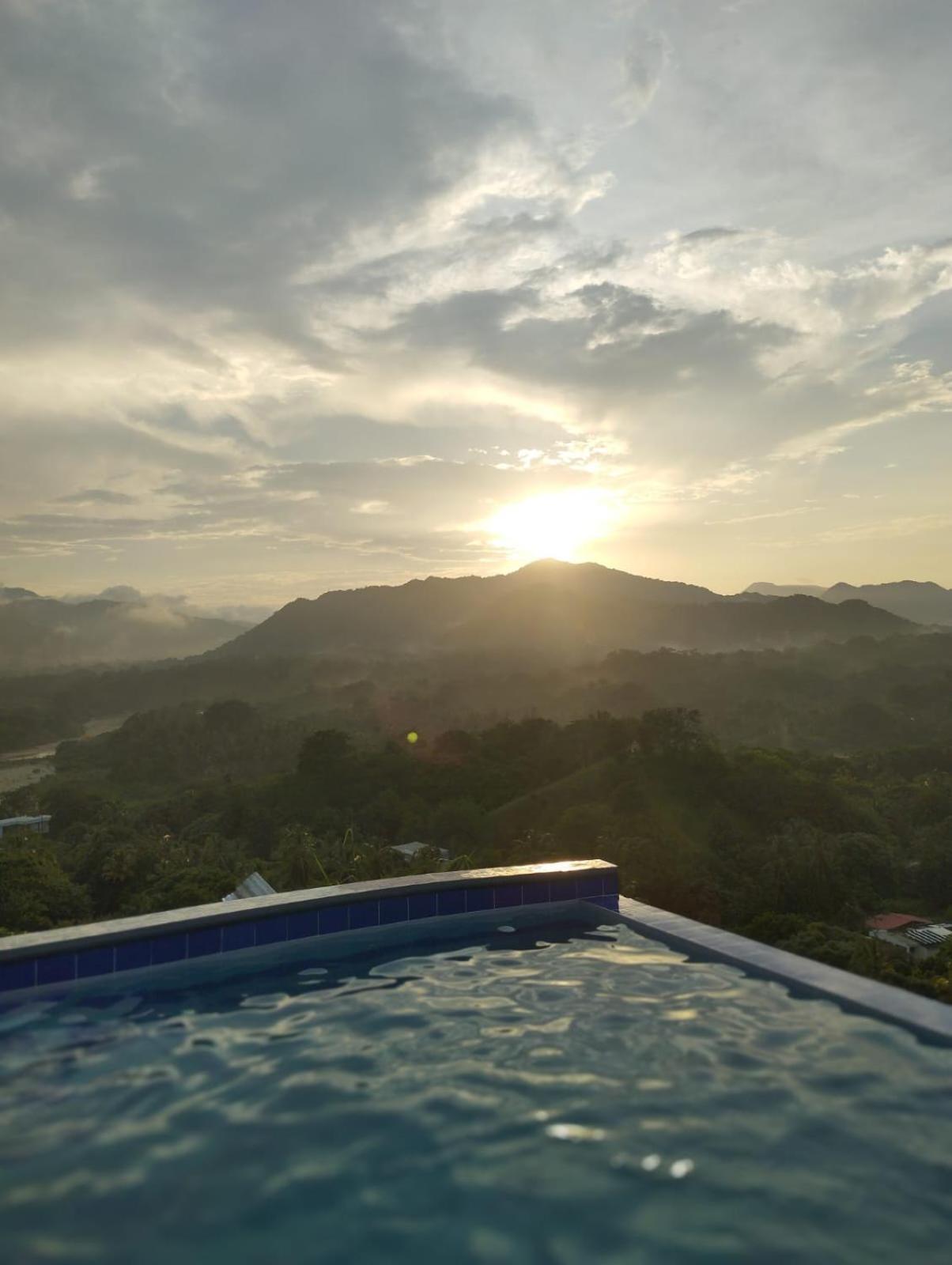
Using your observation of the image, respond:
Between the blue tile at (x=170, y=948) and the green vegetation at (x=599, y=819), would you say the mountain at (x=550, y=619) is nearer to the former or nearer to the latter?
the green vegetation at (x=599, y=819)

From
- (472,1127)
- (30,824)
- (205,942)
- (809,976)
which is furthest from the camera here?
(30,824)

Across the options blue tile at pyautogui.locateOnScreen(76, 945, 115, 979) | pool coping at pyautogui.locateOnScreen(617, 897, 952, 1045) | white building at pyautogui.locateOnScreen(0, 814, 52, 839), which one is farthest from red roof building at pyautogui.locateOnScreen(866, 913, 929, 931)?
white building at pyautogui.locateOnScreen(0, 814, 52, 839)

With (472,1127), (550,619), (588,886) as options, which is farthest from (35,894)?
(550,619)

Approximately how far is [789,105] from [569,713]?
278 ft

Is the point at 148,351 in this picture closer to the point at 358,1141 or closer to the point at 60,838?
the point at 358,1141

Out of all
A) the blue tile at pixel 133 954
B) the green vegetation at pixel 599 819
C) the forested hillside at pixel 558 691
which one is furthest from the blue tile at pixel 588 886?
the forested hillside at pixel 558 691

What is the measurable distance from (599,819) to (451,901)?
Result: 41572 mm

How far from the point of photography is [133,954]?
5484 millimetres

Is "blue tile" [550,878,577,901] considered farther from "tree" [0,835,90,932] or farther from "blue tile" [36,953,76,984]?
"tree" [0,835,90,932]

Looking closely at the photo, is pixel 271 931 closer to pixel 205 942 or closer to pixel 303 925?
pixel 303 925

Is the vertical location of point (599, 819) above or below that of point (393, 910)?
below

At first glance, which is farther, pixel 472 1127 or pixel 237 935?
pixel 237 935

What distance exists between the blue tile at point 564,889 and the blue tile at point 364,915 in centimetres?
150

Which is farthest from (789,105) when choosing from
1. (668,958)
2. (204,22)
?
(668,958)
